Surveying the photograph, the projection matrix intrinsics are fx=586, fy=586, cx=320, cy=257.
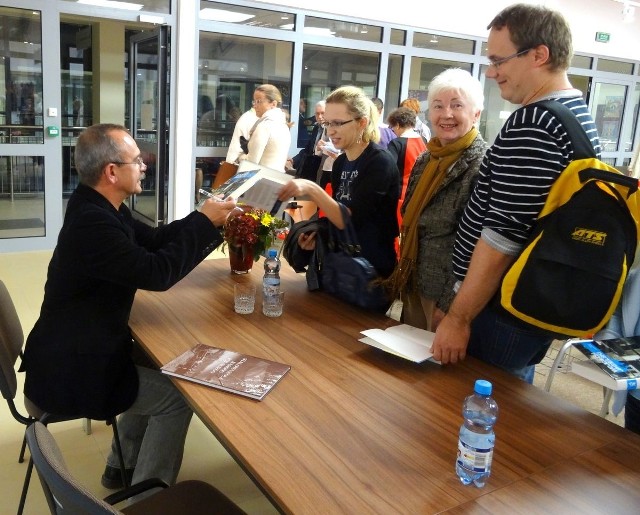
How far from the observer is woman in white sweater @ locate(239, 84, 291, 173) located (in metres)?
5.55

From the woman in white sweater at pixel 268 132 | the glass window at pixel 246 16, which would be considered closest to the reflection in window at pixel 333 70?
the glass window at pixel 246 16

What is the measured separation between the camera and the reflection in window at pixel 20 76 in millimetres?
5125

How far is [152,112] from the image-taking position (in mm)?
6273

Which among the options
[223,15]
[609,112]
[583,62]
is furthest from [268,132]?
[609,112]

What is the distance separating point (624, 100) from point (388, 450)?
33.4 ft

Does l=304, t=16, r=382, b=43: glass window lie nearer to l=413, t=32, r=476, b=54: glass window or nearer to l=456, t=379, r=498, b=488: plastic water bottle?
l=413, t=32, r=476, b=54: glass window

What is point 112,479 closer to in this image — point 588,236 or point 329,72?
point 588,236

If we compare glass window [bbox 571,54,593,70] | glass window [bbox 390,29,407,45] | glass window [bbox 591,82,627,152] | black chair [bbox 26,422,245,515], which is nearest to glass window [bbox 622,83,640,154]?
glass window [bbox 591,82,627,152]

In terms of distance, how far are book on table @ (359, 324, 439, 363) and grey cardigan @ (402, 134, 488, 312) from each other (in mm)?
254

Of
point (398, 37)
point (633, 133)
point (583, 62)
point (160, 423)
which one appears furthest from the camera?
point (633, 133)

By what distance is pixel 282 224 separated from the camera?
249cm

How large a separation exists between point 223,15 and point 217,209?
4724mm

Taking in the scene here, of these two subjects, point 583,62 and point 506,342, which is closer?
point 506,342

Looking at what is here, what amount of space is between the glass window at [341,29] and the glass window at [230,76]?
0.35m
